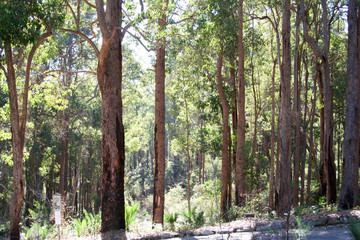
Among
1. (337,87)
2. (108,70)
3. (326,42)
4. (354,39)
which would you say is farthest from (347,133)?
(337,87)

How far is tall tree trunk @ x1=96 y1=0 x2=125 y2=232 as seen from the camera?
37.8ft

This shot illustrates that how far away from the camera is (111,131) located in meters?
11.6

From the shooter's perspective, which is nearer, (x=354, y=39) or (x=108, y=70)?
(x=108, y=70)

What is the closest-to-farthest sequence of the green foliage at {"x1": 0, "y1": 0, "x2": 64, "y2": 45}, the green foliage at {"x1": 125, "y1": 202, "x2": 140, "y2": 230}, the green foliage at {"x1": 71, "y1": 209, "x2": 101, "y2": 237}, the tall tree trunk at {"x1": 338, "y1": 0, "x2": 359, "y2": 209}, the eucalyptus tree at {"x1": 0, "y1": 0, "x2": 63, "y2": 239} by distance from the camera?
the green foliage at {"x1": 0, "y1": 0, "x2": 64, "y2": 45} < the eucalyptus tree at {"x1": 0, "y1": 0, "x2": 63, "y2": 239} < the green foliage at {"x1": 71, "y1": 209, "x2": 101, "y2": 237} < the green foliage at {"x1": 125, "y1": 202, "x2": 140, "y2": 230} < the tall tree trunk at {"x1": 338, "y1": 0, "x2": 359, "y2": 209}

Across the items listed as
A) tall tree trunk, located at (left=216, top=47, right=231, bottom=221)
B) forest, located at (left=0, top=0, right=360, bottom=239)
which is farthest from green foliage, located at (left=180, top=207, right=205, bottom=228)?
tall tree trunk, located at (left=216, top=47, right=231, bottom=221)

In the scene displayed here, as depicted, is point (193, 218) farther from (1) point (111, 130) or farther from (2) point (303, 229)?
(2) point (303, 229)

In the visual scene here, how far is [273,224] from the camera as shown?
9.73m

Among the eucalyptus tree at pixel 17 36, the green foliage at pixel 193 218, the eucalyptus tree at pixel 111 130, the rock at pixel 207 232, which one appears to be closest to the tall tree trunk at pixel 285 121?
the green foliage at pixel 193 218

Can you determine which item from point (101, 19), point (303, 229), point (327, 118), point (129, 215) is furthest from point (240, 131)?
point (303, 229)

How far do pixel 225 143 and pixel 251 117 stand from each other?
12.9 metres

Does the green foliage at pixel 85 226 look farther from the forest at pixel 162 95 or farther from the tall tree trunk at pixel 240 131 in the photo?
the tall tree trunk at pixel 240 131

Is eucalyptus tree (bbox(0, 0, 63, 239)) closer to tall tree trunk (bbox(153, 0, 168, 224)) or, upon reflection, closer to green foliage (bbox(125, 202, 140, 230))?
green foliage (bbox(125, 202, 140, 230))

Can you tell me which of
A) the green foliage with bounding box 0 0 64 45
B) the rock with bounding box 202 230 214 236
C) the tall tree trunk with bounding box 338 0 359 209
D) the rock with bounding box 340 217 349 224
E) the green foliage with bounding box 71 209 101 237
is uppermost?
the green foliage with bounding box 0 0 64 45

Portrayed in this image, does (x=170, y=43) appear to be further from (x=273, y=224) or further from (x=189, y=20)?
(x=273, y=224)
